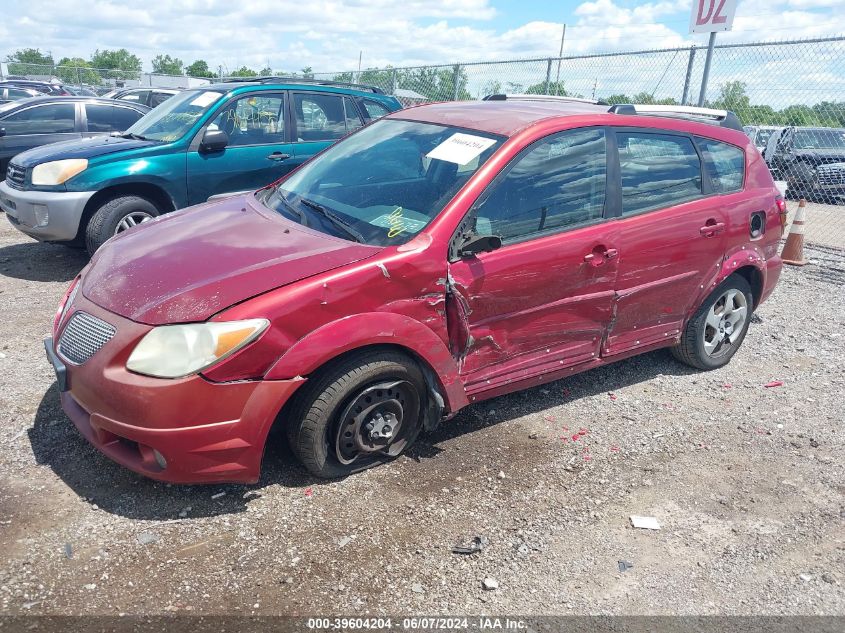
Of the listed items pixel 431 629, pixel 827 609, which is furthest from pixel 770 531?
pixel 431 629

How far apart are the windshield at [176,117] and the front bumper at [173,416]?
4443mm

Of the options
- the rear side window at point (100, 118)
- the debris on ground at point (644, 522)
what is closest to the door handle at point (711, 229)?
the debris on ground at point (644, 522)

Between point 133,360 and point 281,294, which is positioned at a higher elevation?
point 281,294

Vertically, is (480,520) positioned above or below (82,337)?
below

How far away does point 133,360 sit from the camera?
115 inches

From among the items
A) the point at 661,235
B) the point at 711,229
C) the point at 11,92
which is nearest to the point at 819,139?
the point at 711,229

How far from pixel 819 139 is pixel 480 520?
12.0 metres

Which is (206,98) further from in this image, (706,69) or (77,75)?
(77,75)

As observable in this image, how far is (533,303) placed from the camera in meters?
3.73

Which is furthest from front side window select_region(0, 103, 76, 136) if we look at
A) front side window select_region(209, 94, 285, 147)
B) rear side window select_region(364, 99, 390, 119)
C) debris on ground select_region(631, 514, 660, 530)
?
debris on ground select_region(631, 514, 660, 530)

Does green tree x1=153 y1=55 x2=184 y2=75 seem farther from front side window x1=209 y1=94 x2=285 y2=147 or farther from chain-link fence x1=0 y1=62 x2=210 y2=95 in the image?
front side window x1=209 y1=94 x2=285 y2=147

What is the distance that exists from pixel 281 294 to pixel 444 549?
132cm

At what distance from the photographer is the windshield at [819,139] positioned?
39.1 feet

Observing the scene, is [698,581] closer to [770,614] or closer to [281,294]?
[770,614]
